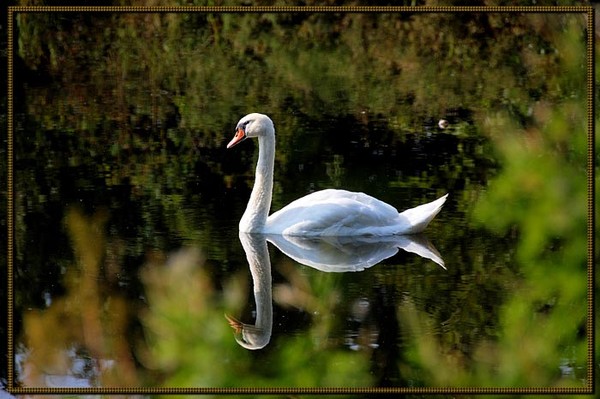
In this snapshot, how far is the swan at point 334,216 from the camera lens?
242 inches

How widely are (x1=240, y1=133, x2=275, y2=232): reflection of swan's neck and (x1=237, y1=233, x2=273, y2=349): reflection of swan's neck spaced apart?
10cm

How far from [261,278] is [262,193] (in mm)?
1025

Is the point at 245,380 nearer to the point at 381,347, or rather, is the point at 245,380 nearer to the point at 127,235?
the point at 381,347

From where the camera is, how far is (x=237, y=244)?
236 inches

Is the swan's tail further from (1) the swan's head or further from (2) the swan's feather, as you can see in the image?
(1) the swan's head

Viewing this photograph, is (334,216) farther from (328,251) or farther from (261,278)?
(261,278)

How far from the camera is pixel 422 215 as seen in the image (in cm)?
609

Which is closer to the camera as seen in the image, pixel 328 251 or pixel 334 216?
pixel 328 251

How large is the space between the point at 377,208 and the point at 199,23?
3542 millimetres

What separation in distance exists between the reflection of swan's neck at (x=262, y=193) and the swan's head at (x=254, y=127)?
0.03 meters

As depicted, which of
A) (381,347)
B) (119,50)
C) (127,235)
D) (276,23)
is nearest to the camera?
(381,347)

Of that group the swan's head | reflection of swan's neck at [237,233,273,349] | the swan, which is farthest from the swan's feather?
the swan's head

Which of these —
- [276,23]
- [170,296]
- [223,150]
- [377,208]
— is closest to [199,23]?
[276,23]

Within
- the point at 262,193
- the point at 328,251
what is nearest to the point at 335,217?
the point at 328,251
